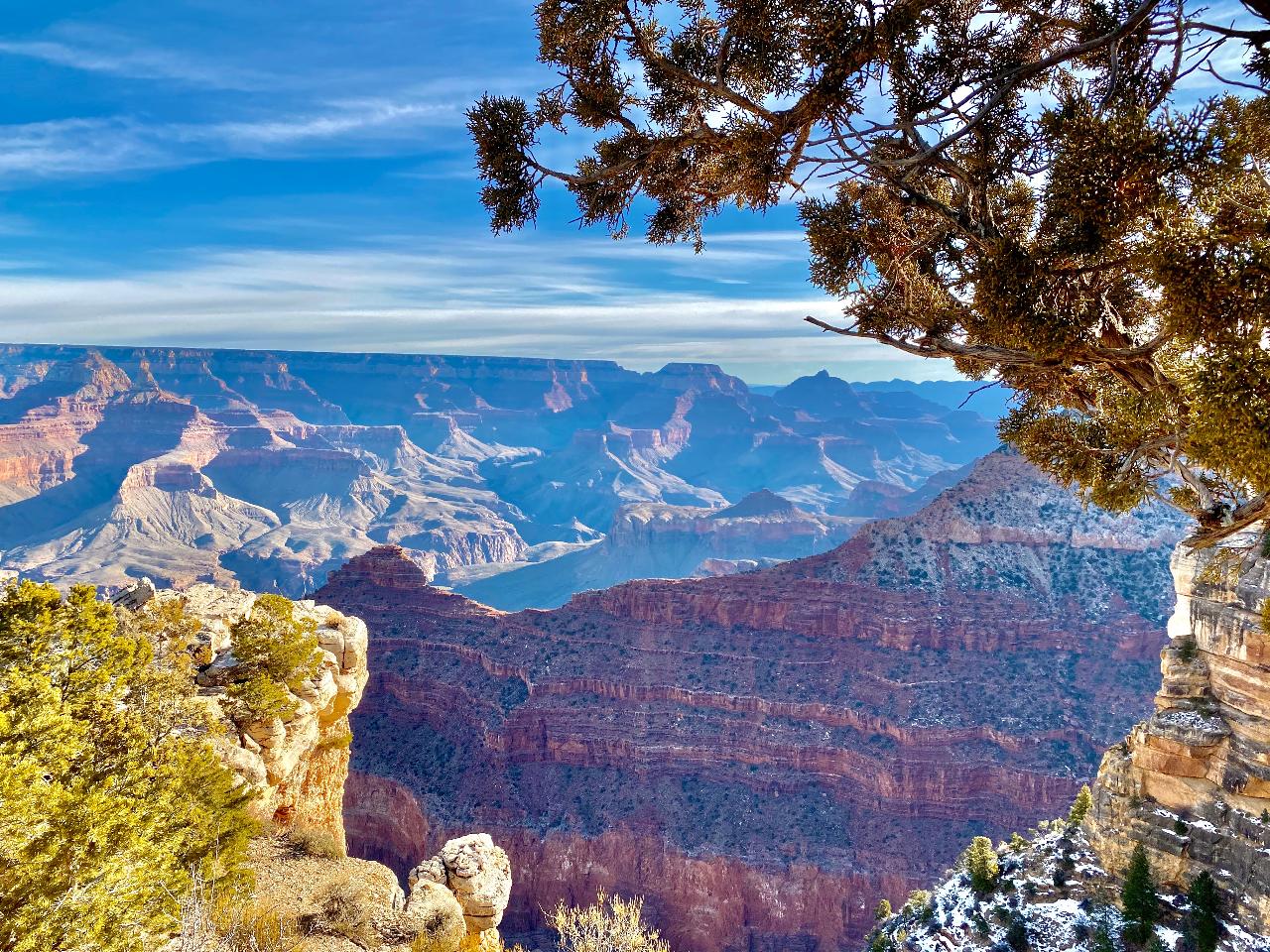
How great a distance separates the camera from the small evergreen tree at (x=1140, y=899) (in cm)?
1545

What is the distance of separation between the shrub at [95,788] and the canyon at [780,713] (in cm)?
3273

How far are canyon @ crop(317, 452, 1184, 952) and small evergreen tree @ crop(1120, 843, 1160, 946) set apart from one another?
83.6 ft

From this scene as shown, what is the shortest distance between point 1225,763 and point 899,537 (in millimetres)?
39319

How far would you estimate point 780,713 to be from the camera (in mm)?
47125

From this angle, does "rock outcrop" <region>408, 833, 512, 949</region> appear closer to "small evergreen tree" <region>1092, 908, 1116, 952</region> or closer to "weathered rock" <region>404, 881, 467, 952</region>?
"weathered rock" <region>404, 881, 467, 952</region>

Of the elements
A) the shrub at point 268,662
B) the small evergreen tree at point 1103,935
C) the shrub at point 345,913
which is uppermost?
the shrub at point 268,662

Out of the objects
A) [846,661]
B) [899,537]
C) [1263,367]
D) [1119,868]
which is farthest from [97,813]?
[899,537]

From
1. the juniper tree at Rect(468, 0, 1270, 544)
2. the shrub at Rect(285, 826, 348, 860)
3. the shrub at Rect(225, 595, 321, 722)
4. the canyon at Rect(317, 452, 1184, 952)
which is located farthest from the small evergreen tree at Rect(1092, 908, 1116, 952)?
the canyon at Rect(317, 452, 1184, 952)

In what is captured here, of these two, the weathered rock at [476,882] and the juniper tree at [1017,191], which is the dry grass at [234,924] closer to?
the weathered rock at [476,882]

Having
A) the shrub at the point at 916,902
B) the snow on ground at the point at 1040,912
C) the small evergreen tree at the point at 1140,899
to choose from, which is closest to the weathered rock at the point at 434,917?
the snow on ground at the point at 1040,912

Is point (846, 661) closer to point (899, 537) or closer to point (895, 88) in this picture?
point (899, 537)

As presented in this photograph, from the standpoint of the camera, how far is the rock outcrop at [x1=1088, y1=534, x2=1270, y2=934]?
586 inches

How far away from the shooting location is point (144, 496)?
163m

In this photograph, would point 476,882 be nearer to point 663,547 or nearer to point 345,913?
point 345,913
